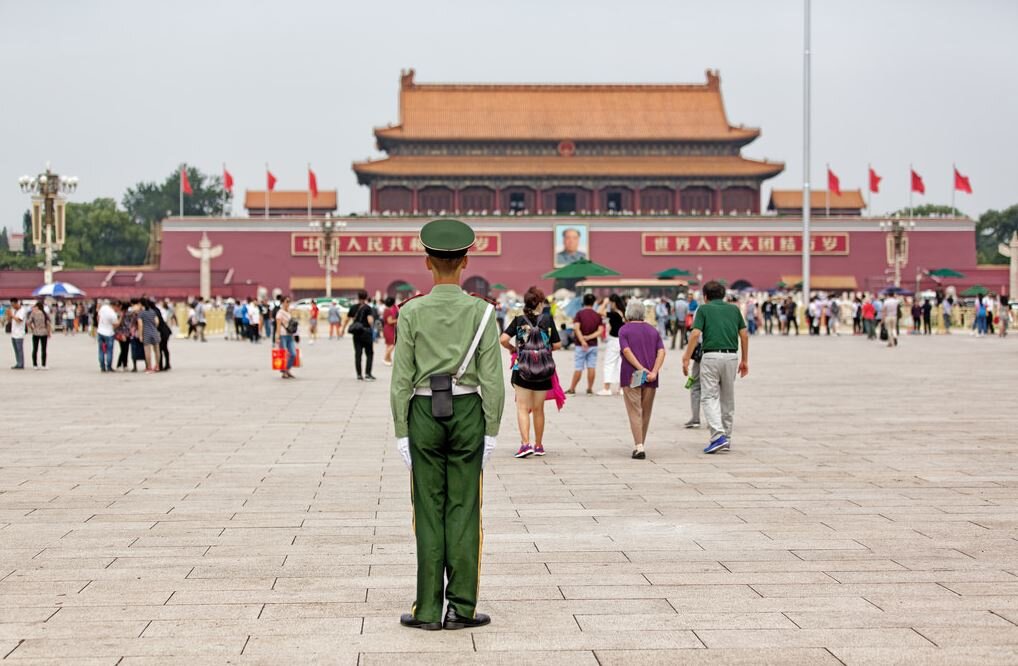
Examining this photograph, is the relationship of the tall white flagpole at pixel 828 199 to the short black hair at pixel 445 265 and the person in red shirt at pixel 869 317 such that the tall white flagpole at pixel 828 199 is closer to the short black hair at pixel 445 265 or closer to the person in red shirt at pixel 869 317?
the person in red shirt at pixel 869 317

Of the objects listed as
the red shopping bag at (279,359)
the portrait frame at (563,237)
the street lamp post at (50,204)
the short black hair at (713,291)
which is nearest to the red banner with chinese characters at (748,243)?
the portrait frame at (563,237)

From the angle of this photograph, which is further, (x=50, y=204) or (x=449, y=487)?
(x=50, y=204)

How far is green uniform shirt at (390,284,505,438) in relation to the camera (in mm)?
4711

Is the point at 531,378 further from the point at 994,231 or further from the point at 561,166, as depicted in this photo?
the point at 994,231

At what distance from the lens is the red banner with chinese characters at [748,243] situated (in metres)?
56.8

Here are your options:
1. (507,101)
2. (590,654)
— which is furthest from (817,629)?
(507,101)

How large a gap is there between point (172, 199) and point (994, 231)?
64629 mm

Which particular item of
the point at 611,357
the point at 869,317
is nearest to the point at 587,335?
the point at 611,357

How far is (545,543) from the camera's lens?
6105 mm

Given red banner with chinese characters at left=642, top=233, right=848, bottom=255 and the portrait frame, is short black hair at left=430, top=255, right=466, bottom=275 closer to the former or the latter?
the portrait frame

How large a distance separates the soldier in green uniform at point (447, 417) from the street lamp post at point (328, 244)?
44.1 metres

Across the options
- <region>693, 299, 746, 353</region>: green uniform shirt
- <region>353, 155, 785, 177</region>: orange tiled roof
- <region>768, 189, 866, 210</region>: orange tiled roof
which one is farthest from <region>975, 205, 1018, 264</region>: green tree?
<region>693, 299, 746, 353</region>: green uniform shirt

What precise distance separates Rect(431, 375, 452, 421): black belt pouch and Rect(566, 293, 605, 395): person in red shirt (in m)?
9.67

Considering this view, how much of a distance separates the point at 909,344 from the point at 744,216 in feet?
90.2
